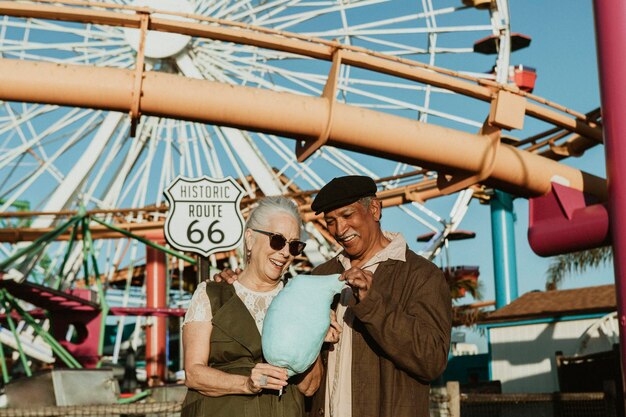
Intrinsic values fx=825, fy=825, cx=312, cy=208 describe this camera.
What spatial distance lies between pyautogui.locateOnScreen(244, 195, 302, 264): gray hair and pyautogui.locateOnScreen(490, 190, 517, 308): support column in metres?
26.9

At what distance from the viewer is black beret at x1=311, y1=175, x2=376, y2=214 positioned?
9.80ft

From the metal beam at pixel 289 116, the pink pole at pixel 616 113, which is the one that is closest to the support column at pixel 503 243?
the metal beam at pixel 289 116

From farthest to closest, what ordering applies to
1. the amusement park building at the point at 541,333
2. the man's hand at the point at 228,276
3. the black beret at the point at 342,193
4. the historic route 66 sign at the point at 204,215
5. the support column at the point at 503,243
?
1. the support column at the point at 503,243
2. the amusement park building at the point at 541,333
3. the historic route 66 sign at the point at 204,215
4. the man's hand at the point at 228,276
5. the black beret at the point at 342,193

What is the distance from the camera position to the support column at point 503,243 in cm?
2916

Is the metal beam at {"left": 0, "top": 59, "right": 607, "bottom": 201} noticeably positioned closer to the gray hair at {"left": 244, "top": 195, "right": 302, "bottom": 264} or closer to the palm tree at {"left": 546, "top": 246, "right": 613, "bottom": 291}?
the gray hair at {"left": 244, "top": 195, "right": 302, "bottom": 264}

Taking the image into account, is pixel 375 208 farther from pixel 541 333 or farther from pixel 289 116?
pixel 541 333

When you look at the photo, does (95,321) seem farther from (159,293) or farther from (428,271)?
(428,271)

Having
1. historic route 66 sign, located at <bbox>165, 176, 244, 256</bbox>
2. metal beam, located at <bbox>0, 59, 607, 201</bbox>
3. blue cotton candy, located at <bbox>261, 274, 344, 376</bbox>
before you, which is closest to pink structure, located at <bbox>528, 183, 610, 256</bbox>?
metal beam, located at <bbox>0, 59, 607, 201</bbox>

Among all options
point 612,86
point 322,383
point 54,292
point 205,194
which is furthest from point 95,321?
point 322,383

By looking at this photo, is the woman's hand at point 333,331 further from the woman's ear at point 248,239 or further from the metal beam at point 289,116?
the metal beam at point 289,116

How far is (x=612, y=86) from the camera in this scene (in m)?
6.43

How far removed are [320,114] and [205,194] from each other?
2748 mm

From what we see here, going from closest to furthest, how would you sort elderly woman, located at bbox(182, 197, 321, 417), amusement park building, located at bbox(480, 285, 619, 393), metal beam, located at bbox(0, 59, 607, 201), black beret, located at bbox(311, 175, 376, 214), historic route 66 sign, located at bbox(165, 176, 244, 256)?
1. elderly woman, located at bbox(182, 197, 321, 417)
2. black beret, located at bbox(311, 175, 376, 214)
3. historic route 66 sign, located at bbox(165, 176, 244, 256)
4. metal beam, located at bbox(0, 59, 607, 201)
5. amusement park building, located at bbox(480, 285, 619, 393)

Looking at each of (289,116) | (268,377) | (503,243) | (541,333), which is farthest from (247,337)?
(503,243)
